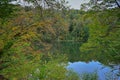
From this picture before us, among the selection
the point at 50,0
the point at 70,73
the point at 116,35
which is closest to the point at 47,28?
the point at 50,0

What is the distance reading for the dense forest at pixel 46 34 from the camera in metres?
4.53

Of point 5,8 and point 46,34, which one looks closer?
point 5,8

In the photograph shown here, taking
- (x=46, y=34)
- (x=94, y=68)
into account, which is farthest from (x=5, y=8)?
(x=94, y=68)

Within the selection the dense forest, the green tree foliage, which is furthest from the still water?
the green tree foliage

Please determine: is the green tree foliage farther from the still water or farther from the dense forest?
the still water

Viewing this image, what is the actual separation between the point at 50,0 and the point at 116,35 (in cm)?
593

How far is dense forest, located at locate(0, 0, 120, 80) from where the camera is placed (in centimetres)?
→ 453

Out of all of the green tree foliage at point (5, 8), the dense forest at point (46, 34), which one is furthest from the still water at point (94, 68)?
the green tree foliage at point (5, 8)

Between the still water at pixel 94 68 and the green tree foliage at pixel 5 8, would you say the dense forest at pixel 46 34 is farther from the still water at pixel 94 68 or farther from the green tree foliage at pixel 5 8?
the still water at pixel 94 68

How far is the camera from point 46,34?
7578mm

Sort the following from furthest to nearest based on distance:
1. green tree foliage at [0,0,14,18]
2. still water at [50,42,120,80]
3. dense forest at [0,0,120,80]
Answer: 1. still water at [50,42,120,80]
2. dense forest at [0,0,120,80]
3. green tree foliage at [0,0,14,18]

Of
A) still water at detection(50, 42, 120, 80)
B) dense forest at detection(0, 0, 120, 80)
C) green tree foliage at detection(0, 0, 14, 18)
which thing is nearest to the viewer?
green tree foliage at detection(0, 0, 14, 18)

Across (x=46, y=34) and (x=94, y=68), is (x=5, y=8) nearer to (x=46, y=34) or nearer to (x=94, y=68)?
(x=46, y=34)

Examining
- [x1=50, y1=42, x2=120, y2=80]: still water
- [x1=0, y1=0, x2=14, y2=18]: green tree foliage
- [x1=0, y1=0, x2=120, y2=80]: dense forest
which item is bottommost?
[x1=50, y1=42, x2=120, y2=80]: still water
